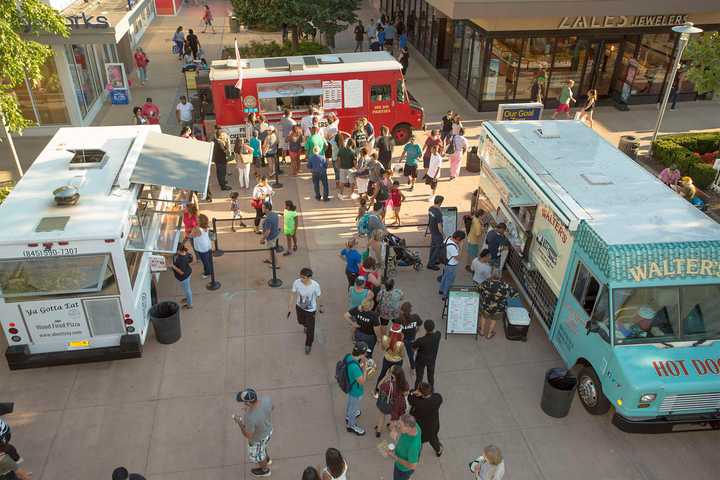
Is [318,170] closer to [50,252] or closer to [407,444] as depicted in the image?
[50,252]

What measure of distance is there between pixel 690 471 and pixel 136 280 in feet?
30.3

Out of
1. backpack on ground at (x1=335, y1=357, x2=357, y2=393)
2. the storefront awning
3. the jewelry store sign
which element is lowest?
backpack on ground at (x1=335, y1=357, x2=357, y2=393)

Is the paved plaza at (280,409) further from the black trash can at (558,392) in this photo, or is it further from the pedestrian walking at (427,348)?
the pedestrian walking at (427,348)

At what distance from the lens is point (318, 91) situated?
59.3 ft

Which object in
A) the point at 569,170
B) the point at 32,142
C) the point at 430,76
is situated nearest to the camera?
the point at 569,170

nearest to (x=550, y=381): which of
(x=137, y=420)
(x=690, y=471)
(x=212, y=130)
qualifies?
(x=690, y=471)

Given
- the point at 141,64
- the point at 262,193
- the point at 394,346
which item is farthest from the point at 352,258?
the point at 141,64

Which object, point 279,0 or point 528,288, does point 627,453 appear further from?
point 279,0

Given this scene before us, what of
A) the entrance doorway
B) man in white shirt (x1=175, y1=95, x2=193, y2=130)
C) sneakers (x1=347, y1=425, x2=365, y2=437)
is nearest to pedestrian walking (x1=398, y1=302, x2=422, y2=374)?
sneakers (x1=347, y1=425, x2=365, y2=437)

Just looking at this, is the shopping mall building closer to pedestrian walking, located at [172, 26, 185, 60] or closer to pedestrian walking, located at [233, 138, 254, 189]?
pedestrian walking, located at [233, 138, 254, 189]

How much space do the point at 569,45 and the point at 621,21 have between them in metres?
2.03

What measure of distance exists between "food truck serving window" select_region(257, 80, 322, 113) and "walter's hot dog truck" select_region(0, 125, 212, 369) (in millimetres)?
7153

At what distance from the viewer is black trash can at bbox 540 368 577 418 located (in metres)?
9.16

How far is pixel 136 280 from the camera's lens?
10.2 m
